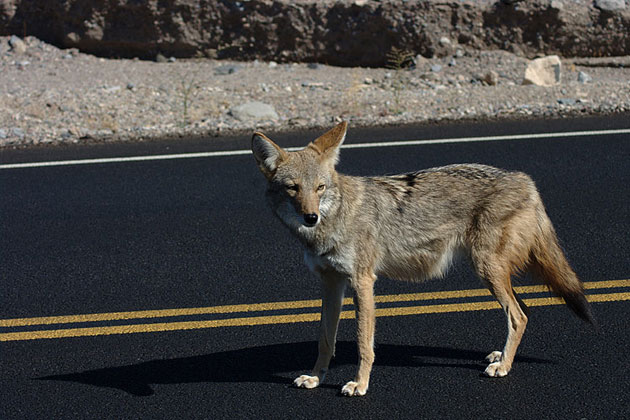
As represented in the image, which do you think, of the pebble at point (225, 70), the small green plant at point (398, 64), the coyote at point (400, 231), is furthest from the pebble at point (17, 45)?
the coyote at point (400, 231)

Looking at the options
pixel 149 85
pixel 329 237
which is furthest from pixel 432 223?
pixel 149 85

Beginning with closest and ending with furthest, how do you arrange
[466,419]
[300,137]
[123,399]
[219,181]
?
[466,419], [123,399], [219,181], [300,137]

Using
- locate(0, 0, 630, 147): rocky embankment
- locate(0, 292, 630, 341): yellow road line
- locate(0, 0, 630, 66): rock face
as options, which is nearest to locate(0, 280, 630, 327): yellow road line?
locate(0, 292, 630, 341): yellow road line

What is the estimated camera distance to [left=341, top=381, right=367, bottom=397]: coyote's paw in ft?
15.2

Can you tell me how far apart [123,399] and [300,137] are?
5217 millimetres

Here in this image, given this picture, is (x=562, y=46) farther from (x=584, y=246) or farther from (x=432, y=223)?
(x=432, y=223)

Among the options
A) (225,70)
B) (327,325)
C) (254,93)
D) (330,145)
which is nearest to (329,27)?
(225,70)

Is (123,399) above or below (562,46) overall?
below

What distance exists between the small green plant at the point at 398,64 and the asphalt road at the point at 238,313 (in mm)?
3003

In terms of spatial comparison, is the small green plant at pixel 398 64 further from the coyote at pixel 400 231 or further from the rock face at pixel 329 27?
the coyote at pixel 400 231

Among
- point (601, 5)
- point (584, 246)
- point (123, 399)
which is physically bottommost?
point (123, 399)

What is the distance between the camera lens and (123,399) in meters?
4.72

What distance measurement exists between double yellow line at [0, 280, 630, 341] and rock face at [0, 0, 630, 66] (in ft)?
23.6

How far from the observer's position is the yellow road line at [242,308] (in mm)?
5641
